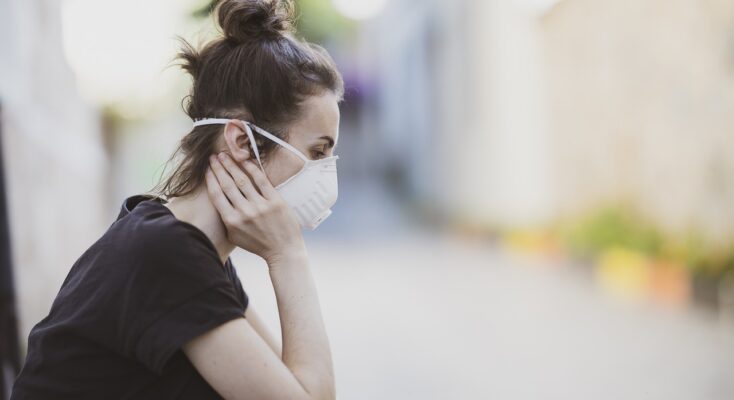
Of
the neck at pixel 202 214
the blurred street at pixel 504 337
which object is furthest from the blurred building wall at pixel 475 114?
the neck at pixel 202 214

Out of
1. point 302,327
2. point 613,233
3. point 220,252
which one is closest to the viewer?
point 302,327

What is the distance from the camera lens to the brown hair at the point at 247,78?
1658 mm

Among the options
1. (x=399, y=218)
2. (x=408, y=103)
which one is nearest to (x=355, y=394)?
(x=399, y=218)

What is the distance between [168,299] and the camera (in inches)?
53.5

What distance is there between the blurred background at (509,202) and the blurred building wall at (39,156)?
3cm

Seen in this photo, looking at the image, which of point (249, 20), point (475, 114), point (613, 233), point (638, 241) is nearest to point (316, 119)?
point (249, 20)

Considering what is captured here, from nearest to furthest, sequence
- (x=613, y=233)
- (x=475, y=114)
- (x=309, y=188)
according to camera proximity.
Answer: (x=309, y=188), (x=613, y=233), (x=475, y=114)

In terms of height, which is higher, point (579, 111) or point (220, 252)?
point (220, 252)

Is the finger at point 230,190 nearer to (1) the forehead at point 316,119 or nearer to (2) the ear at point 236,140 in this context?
(2) the ear at point 236,140

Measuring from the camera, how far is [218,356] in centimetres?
138

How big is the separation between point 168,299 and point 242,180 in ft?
1.24

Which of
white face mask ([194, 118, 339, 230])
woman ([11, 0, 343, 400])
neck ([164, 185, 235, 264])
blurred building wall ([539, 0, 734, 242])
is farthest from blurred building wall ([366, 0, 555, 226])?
neck ([164, 185, 235, 264])

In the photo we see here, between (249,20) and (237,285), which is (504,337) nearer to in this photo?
(237,285)

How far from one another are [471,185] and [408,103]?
8.73 m
